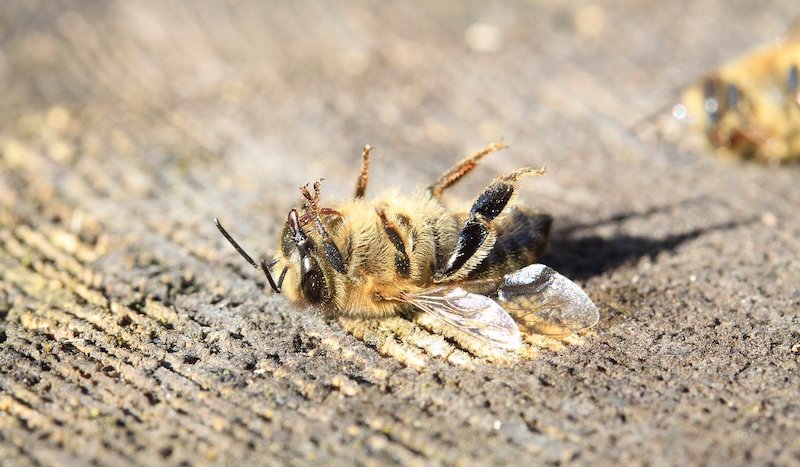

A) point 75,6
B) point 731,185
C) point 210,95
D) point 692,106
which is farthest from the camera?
point 75,6

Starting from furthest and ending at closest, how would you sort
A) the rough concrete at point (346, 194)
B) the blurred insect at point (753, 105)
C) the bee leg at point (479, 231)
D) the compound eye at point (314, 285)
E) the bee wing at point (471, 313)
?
the blurred insect at point (753, 105), the bee leg at point (479, 231), the compound eye at point (314, 285), the bee wing at point (471, 313), the rough concrete at point (346, 194)

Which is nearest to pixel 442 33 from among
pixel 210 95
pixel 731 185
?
pixel 210 95

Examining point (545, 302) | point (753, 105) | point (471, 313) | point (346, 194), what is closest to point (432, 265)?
point (471, 313)

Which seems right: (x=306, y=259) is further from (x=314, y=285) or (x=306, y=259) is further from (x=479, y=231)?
(x=479, y=231)

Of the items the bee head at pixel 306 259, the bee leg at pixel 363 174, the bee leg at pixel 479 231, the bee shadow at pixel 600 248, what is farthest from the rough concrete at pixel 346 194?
the bee leg at pixel 363 174

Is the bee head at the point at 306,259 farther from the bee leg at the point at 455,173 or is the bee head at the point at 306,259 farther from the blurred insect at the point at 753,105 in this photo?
the blurred insect at the point at 753,105

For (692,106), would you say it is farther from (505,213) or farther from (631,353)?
(631,353)
